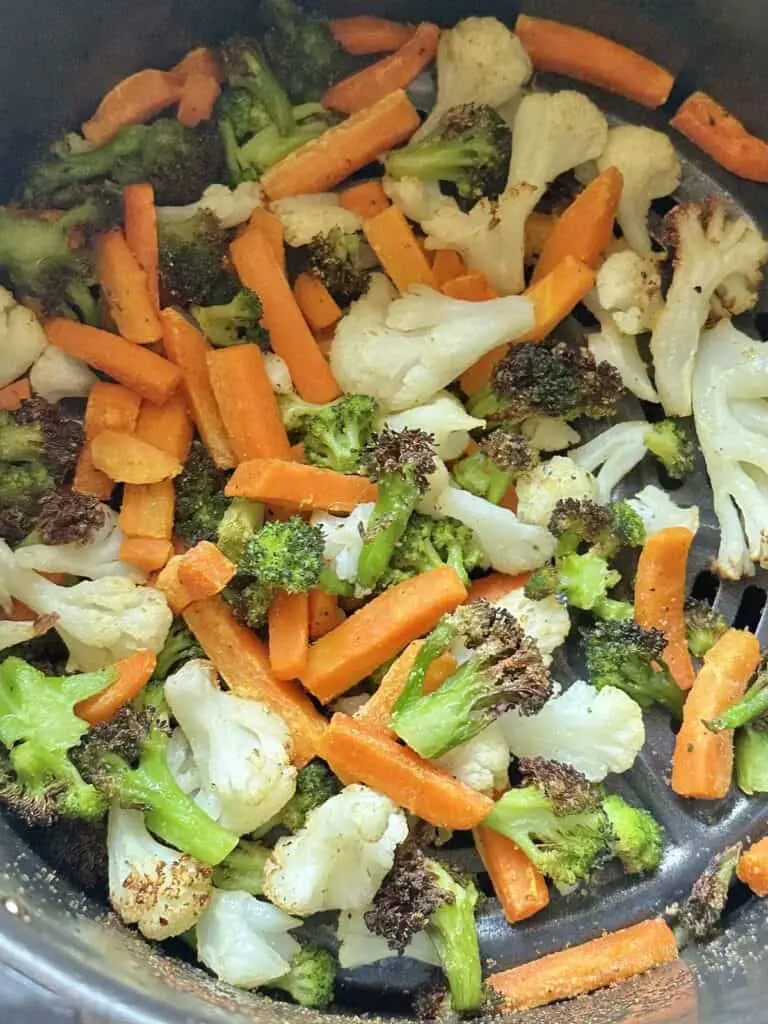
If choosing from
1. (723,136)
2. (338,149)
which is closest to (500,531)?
(338,149)

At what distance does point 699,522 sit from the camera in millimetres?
1996

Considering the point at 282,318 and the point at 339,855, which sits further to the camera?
the point at 282,318

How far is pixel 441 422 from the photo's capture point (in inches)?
73.4

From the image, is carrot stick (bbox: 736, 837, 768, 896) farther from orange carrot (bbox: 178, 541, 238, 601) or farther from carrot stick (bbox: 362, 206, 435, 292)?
carrot stick (bbox: 362, 206, 435, 292)

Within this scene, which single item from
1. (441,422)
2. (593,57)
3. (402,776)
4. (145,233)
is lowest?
(402,776)

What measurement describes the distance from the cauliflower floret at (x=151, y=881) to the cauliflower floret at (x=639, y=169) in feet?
4.67

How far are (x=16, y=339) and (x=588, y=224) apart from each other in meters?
1.09

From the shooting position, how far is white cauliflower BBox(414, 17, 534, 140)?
1.95 metres

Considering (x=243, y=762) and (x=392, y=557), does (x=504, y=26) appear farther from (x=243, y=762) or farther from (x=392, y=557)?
(x=243, y=762)

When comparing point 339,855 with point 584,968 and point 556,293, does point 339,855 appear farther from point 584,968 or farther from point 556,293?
point 556,293

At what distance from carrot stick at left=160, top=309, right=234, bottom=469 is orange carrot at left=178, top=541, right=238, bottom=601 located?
214 mm

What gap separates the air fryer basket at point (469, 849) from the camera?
154 cm

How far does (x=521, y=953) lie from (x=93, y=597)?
3.23 ft

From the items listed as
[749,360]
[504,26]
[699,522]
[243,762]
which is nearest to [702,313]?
[749,360]
